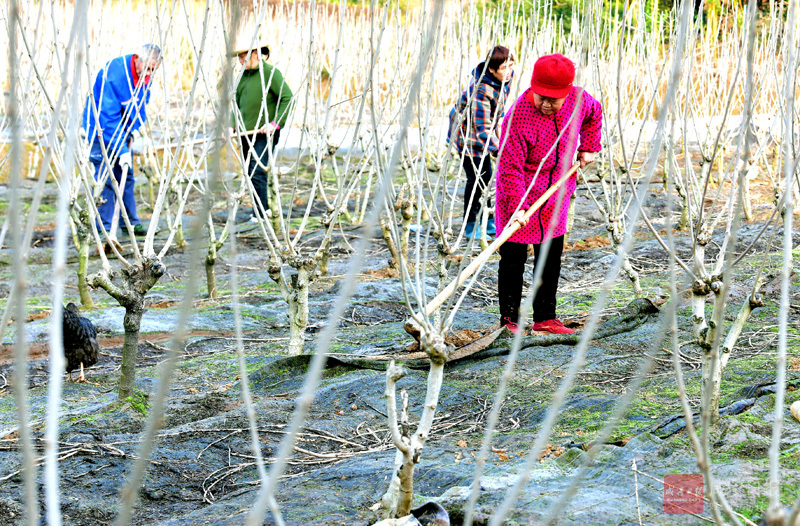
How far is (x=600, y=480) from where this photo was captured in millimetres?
1907

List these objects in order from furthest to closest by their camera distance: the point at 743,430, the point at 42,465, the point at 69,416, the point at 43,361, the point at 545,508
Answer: the point at 43,361 → the point at 69,416 → the point at 42,465 → the point at 743,430 → the point at 545,508

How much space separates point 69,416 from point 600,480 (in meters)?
2.03

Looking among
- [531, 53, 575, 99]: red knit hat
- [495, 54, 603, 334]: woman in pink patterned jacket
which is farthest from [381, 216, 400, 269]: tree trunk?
[531, 53, 575, 99]: red knit hat

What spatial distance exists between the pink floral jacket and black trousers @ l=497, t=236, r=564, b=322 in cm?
11

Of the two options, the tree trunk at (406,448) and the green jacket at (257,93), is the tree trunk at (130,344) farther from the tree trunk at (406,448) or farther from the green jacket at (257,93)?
the green jacket at (257,93)

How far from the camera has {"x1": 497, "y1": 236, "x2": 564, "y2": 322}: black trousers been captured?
360 centimetres

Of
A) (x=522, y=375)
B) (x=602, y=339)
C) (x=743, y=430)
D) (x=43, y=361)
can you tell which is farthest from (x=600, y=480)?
(x=43, y=361)

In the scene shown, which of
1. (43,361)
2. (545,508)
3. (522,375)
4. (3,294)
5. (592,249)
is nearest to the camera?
(545,508)

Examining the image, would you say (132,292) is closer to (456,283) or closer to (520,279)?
(456,283)

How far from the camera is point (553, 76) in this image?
319 centimetres

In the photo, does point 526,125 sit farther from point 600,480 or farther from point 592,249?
point 592,249

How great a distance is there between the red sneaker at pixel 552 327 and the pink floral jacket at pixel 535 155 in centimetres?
43

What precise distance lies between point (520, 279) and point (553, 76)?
0.96 metres

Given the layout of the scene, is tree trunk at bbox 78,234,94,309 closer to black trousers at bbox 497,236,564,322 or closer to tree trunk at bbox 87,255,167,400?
tree trunk at bbox 87,255,167,400
